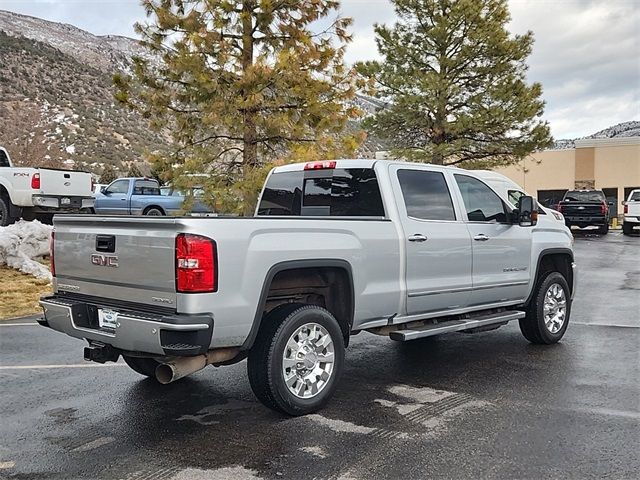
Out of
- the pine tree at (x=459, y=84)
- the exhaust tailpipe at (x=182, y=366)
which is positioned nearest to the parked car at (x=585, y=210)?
the pine tree at (x=459, y=84)

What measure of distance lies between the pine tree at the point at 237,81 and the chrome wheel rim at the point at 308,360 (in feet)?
27.7

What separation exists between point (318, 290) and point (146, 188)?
1762cm

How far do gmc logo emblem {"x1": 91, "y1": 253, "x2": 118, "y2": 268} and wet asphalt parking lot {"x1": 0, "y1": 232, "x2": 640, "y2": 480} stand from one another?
118cm

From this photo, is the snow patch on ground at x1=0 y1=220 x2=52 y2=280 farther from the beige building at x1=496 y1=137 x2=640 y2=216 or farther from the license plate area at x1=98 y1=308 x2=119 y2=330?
the beige building at x1=496 y1=137 x2=640 y2=216

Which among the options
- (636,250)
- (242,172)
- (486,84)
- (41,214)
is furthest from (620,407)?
(486,84)

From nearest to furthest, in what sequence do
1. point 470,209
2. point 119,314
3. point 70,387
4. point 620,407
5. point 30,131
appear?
1. point 119,314
2. point 620,407
3. point 70,387
4. point 470,209
5. point 30,131

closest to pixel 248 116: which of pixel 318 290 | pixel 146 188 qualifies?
pixel 318 290

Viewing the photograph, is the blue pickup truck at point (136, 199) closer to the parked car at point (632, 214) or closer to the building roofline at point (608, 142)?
the parked car at point (632, 214)

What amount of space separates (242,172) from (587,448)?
34.9 feet

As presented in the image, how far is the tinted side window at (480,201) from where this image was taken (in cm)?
650

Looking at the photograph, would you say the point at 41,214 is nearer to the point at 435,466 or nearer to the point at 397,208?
the point at 397,208

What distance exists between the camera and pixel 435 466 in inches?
152

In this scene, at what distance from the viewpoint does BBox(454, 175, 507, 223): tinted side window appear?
21.3ft

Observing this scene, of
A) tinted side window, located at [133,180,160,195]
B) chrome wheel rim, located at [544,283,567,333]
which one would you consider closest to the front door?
chrome wheel rim, located at [544,283,567,333]
